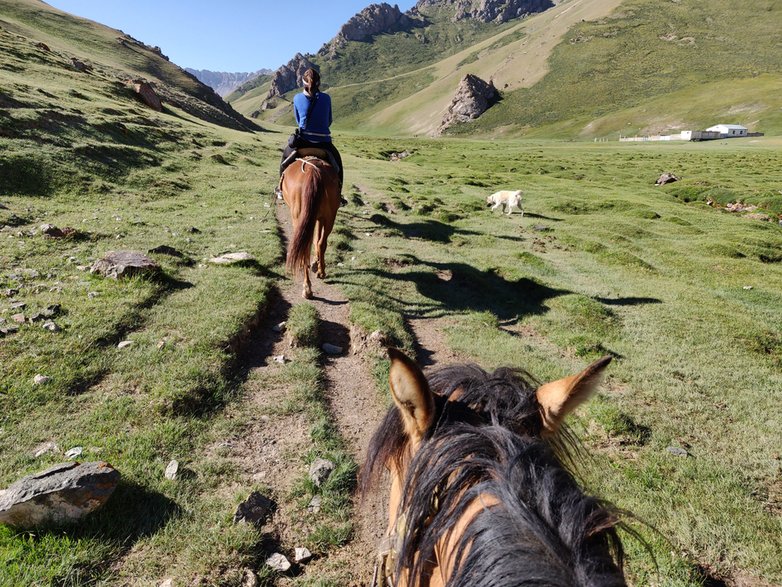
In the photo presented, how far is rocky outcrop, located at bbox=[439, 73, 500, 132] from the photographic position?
155500mm

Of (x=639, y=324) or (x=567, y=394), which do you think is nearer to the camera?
(x=567, y=394)

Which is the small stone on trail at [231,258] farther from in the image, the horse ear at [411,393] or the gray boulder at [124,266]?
the horse ear at [411,393]

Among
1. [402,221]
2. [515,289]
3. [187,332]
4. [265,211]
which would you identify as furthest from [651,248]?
[187,332]

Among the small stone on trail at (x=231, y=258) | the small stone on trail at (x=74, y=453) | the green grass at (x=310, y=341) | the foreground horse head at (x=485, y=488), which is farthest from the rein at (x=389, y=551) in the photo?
the small stone on trail at (x=231, y=258)

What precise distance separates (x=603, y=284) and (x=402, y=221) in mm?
8369

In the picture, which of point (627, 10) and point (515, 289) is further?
point (627, 10)

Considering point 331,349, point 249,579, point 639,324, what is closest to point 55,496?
point 249,579

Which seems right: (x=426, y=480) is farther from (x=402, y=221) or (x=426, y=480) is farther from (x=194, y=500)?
(x=402, y=221)

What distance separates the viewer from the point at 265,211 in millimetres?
15367

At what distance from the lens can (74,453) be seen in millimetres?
3943

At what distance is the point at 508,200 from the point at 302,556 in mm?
20040

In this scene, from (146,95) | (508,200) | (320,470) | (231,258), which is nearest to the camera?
(320,470)

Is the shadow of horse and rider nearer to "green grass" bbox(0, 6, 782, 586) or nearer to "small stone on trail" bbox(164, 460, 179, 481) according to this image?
"green grass" bbox(0, 6, 782, 586)

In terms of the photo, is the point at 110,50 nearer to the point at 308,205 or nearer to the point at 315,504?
the point at 308,205
